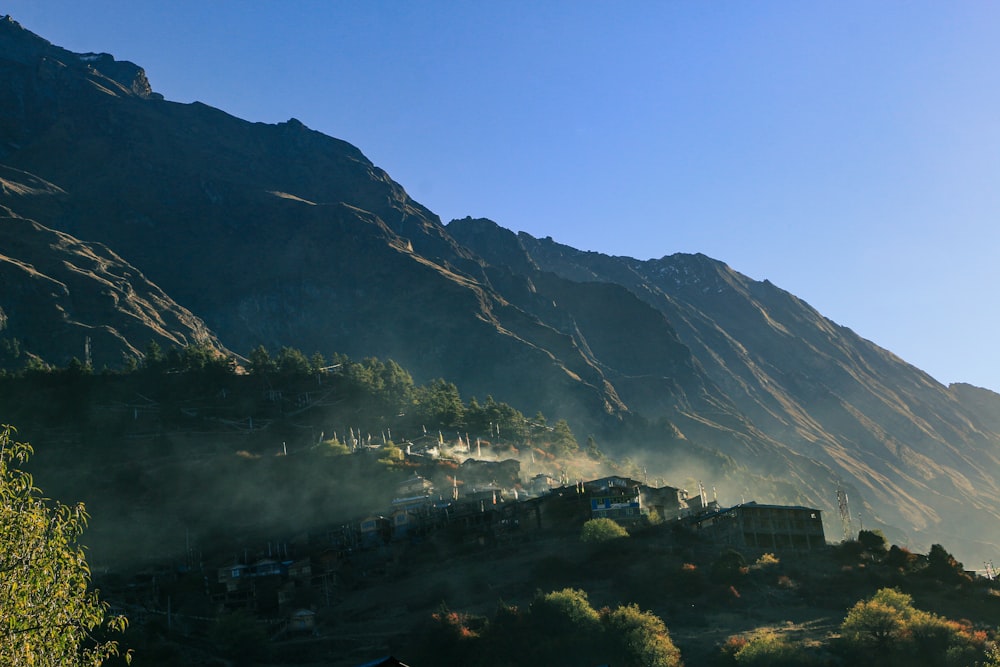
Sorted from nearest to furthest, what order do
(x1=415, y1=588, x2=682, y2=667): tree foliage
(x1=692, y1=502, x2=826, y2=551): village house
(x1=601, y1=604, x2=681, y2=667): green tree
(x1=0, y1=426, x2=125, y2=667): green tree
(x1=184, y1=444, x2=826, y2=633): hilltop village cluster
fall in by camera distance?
(x1=0, y1=426, x2=125, y2=667): green tree → (x1=601, y1=604, x2=681, y2=667): green tree → (x1=415, y1=588, x2=682, y2=667): tree foliage → (x1=184, y1=444, x2=826, y2=633): hilltop village cluster → (x1=692, y1=502, x2=826, y2=551): village house

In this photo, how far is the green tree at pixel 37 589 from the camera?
20.7 m

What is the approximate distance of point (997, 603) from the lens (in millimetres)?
69812

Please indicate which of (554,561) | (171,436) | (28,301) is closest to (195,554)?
(171,436)

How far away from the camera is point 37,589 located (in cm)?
2127

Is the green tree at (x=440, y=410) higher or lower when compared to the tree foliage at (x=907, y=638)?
higher

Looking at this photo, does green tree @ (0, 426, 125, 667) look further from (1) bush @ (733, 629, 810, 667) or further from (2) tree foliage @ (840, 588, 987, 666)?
(2) tree foliage @ (840, 588, 987, 666)

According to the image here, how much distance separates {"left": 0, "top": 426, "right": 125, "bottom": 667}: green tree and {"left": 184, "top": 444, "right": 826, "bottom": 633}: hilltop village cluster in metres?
56.2

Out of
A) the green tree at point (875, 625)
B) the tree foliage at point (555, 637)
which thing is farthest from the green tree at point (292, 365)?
the green tree at point (875, 625)

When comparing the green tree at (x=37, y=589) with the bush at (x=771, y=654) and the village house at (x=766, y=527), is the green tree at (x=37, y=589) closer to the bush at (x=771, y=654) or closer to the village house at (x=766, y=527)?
the bush at (x=771, y=654)

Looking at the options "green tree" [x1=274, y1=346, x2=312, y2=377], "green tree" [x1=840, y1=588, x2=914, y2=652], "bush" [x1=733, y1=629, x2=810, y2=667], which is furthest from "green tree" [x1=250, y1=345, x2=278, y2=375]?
"green tree" [x1=840, y1=588, x2=914, y2=652]

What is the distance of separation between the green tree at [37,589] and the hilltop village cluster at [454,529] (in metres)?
56.2

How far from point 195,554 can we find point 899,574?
6870 centimetres

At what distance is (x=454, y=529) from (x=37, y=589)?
75889mm

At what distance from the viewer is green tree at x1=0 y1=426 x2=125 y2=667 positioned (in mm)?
20703
